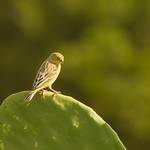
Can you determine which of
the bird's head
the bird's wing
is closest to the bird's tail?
the bird's wing

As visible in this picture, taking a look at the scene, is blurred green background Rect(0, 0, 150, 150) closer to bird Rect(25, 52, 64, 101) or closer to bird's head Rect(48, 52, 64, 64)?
bird's head Rect(48, 52, 64, 64)

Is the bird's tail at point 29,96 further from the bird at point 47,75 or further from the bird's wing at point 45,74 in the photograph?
the bird's wing at point 45,74

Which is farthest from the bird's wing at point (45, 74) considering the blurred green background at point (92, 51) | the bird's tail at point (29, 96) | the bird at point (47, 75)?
the blurred green background at point (92, 51)

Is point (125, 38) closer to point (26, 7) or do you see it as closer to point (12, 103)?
point (26, 7)

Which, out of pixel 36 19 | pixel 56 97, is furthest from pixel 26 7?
pixel 56 97

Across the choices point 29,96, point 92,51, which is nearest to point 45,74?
point 29,96

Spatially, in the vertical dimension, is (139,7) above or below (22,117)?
below
